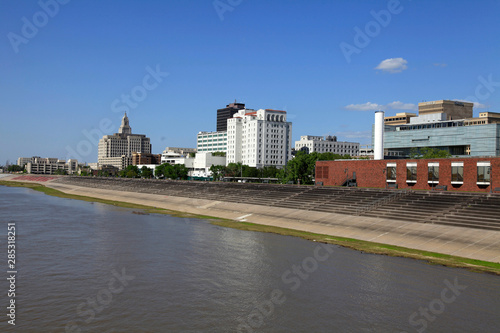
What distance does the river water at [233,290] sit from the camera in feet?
81.8

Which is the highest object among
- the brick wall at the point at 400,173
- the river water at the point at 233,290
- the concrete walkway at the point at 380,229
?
the brick wall at the point at 400,173

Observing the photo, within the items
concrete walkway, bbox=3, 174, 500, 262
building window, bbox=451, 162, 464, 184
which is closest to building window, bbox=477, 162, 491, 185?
building window, bbox=451, 162, 464, 184

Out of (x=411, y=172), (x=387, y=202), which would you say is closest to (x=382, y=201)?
(x=387, y=202)

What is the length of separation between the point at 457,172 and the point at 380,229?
2857cm

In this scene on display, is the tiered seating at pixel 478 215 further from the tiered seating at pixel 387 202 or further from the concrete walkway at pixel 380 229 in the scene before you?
the concrete walkway at pixel 380 229

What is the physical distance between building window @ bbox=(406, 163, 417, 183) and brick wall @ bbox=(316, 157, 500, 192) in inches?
24.5

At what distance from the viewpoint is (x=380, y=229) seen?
2174 inches

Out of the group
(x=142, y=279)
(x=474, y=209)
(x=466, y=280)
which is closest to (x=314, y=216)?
(x=474, y=209)

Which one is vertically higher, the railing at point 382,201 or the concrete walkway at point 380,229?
the railing at point 382,201

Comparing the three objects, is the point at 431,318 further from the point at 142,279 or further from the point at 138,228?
the point at 138,228

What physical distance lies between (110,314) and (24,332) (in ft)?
15.1

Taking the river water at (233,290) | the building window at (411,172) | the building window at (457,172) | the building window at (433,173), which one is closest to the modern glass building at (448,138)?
the building window at (411,172)

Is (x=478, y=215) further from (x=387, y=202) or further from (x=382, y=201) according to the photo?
(x=382, y=201)

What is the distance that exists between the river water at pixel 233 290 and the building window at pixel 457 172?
38.5 m
